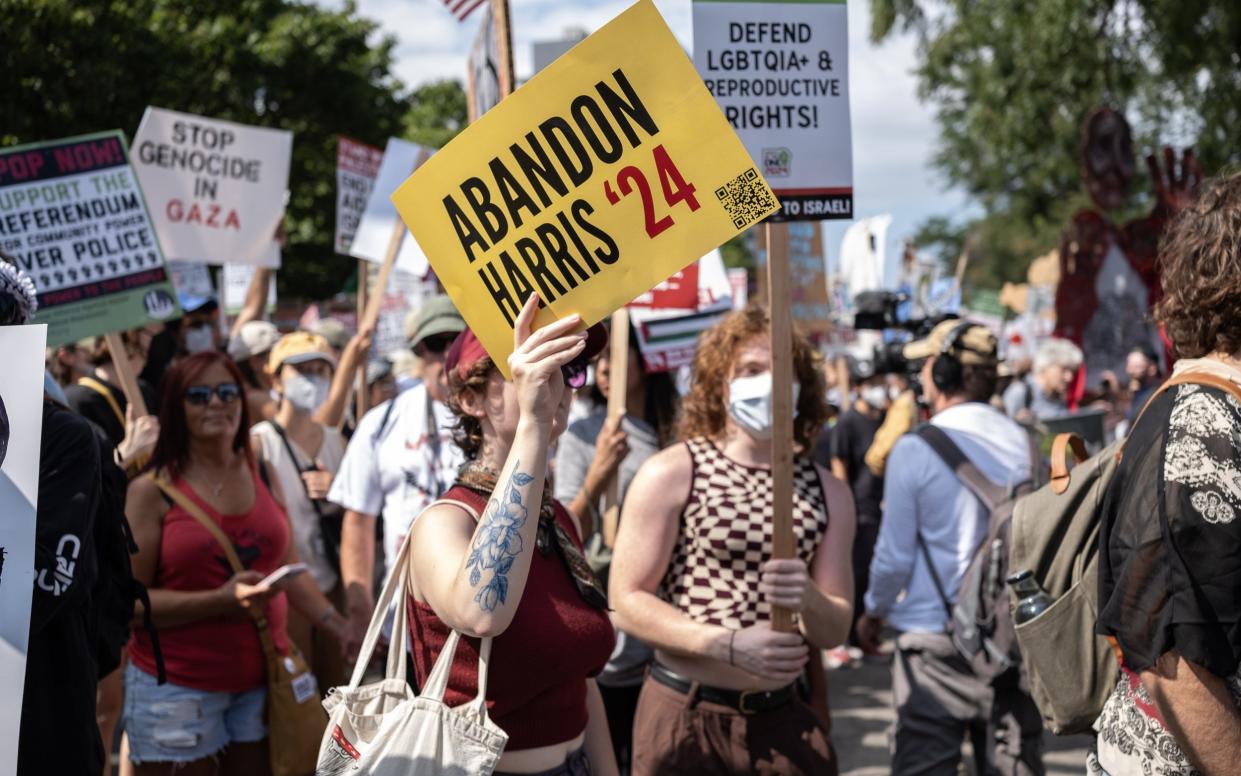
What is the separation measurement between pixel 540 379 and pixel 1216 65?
14632 millimetres

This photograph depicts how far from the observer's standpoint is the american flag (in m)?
6.29

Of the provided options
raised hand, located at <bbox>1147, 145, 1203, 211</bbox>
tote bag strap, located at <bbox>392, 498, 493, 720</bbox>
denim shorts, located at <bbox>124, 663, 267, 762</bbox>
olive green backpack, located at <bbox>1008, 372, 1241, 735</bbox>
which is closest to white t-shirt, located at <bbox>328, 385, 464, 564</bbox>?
denim shorts, located at <bbox>124, 663, 267, 762</bbox>

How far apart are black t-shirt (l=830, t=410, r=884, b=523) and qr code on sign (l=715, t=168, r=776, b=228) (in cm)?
670

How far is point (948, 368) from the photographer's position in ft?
16.0

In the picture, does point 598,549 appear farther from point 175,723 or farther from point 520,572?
point 520,572

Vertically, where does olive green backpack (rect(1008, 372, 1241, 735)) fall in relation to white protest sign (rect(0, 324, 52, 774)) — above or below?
below

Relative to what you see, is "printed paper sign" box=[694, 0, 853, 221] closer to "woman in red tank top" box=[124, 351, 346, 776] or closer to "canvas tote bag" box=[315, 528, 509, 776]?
"canvas tote bag" box=[315, 528, 509, 776]

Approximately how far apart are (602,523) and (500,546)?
2615mm

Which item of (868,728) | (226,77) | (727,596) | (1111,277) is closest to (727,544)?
(727,596)

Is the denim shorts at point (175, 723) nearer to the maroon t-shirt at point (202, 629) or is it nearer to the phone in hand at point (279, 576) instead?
the maroon t-shirt at point (202, 629)

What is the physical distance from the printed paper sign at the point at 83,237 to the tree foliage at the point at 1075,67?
1267 centimetres

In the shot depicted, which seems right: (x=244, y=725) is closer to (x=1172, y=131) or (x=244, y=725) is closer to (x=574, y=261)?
(x=574, y=261)

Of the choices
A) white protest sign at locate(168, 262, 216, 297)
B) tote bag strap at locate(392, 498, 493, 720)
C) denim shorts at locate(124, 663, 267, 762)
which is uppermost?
white protest sign at locate(168, 262, 216, 297)

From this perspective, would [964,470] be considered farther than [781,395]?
Yes
